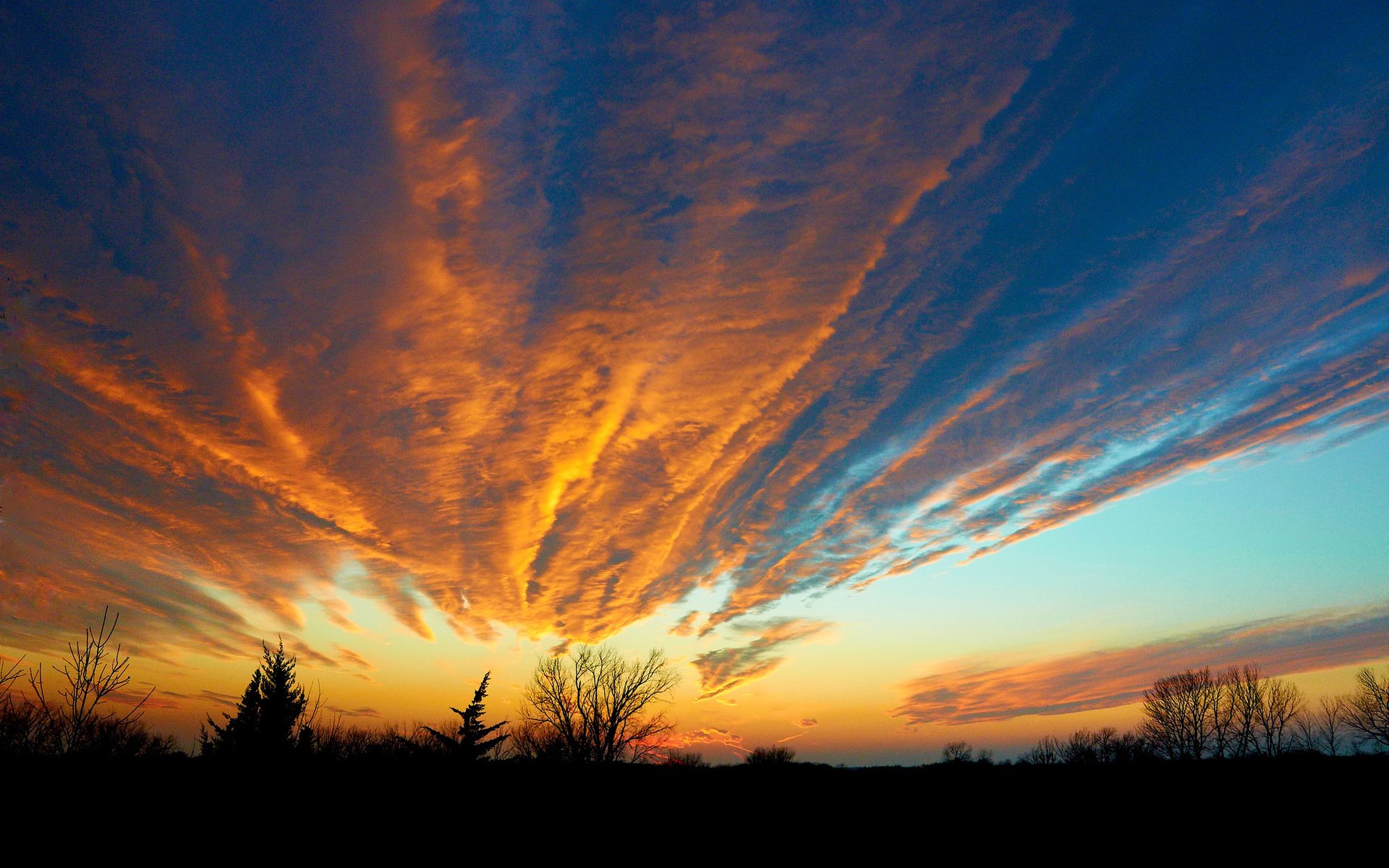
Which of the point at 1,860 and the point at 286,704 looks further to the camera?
the point at 286,704

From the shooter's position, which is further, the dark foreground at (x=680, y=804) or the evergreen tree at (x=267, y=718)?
the evergreen tree at (x=267, y=718)

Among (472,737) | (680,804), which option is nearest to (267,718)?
(472,737)

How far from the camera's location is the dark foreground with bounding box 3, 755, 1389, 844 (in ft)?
47.0

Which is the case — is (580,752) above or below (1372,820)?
below

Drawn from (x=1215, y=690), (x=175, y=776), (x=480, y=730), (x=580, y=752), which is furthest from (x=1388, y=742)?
(x=175, y=776)

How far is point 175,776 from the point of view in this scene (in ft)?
60.2

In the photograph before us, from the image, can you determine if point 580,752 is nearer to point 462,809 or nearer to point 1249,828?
point 462,809

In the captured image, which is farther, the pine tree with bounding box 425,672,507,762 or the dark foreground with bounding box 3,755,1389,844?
the pine tree with bounding box 425,672,507,762

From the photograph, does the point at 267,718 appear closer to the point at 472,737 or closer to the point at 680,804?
the point at 472,737

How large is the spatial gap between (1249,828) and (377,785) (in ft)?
79.4

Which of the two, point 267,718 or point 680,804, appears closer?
point 680,804

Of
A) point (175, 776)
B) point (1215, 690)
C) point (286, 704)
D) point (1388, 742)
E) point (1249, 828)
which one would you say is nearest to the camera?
point (1249, 828)

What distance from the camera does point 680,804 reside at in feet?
58.1

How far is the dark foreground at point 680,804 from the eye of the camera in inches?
564
